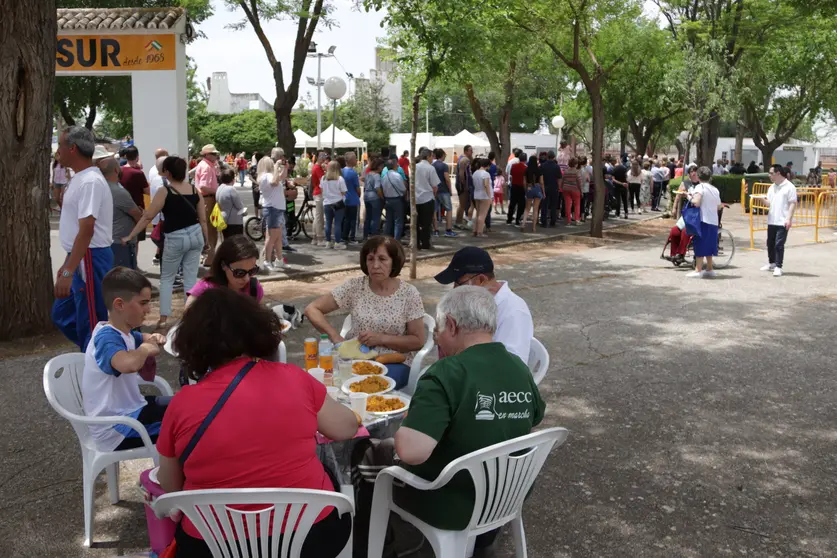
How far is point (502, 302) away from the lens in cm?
416

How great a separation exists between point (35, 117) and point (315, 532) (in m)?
6.22

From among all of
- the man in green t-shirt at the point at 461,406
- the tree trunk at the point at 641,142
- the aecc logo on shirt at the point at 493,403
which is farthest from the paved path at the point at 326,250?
the tree trunk at the point at 641,142

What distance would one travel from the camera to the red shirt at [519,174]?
18.0 m

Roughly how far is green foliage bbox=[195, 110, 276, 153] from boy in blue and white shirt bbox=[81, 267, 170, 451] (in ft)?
168

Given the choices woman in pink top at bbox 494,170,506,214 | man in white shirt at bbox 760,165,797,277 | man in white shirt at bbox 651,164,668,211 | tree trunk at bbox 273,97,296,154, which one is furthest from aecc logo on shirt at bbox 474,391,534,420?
man in white shirt at bbox 651,164,668,211

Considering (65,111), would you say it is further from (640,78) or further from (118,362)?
(118,362)

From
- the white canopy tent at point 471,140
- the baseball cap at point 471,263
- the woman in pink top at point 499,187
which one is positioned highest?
the white canopy tent at point 471,140

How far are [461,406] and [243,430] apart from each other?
2.70 feet

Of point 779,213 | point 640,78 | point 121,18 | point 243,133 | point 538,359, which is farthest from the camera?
point 243,133

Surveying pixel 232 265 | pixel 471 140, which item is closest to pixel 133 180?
pixel 232 265

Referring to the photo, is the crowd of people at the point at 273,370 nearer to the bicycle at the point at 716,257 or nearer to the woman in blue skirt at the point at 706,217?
the woman in blue skirt at the point at 706,217

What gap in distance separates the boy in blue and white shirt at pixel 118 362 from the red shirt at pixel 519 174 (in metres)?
14.7

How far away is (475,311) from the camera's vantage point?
312 cm

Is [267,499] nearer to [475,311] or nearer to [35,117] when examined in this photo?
[475,311]
